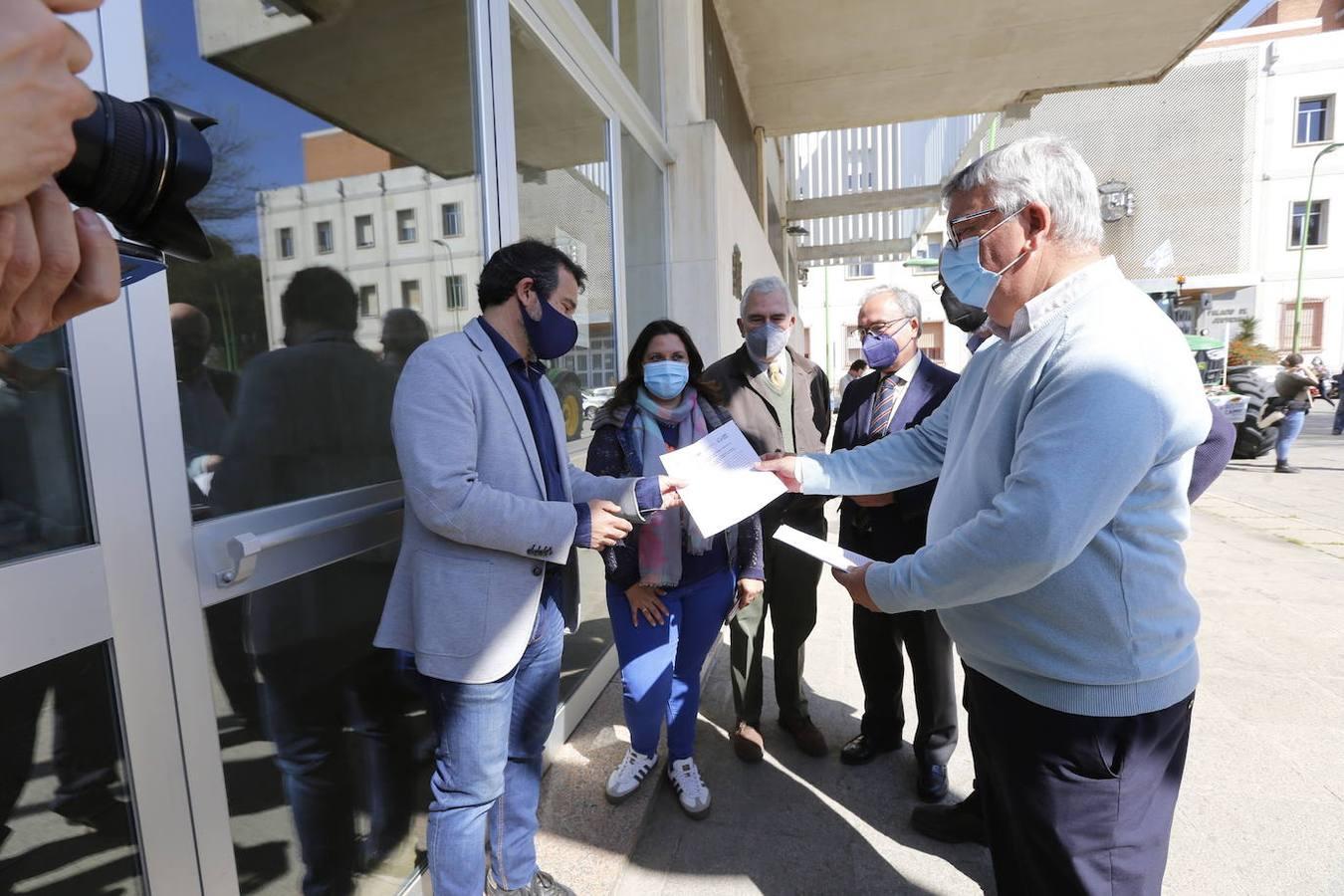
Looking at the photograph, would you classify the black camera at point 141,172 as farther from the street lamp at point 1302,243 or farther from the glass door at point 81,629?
the street lamp at point 1302,243

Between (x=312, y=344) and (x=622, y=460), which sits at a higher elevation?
(x=312, y=344)

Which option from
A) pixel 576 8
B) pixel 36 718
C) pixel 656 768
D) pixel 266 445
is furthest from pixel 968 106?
pixel 36 718

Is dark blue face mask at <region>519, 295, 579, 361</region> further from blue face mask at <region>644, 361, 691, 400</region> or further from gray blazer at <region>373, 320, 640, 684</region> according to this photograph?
blue face mask at <region>644, 361, 691, 400</region>

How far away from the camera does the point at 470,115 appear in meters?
2.48

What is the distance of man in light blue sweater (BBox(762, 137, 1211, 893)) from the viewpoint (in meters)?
1.21

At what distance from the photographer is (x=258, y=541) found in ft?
4.62

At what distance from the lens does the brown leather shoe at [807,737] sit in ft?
9.97

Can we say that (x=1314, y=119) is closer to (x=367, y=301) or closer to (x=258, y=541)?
(x=367, y=301)

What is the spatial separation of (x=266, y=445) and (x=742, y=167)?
321 inches

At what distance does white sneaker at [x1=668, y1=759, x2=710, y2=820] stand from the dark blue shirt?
117cm

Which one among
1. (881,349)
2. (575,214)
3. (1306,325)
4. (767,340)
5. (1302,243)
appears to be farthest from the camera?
(1306,325)

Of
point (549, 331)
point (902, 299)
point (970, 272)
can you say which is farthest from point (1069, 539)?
point (902, 299)

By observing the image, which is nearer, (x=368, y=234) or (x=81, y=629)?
(x=81, y=629)

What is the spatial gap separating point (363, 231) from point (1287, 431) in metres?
13.3
